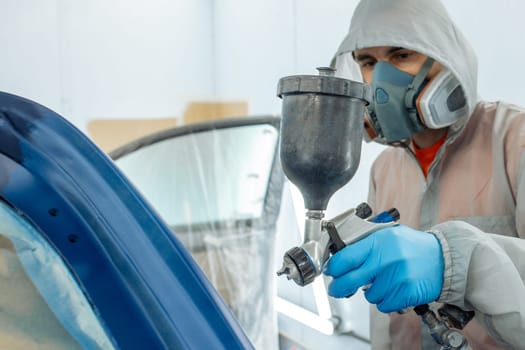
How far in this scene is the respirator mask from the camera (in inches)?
45.9

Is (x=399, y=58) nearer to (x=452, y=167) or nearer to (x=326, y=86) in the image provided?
(x=452, y=167)

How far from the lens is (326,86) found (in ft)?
2.34

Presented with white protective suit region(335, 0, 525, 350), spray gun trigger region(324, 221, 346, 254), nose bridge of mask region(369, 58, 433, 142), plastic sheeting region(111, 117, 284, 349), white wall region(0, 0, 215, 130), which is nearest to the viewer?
spray gun trigger region(324, 221, 346, 254)

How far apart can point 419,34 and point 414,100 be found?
15 cm

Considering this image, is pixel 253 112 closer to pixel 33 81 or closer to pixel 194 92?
pixel 194 92

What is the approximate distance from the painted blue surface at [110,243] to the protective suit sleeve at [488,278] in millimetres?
450

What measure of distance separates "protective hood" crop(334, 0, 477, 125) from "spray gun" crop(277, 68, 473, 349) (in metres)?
0.49

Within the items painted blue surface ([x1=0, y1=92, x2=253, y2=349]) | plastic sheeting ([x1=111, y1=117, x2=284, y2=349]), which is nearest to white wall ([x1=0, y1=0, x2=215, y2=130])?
plastic sheeting ([x1=111, y1=117, x2=284, y2=349])

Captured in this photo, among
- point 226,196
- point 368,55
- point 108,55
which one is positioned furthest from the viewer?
point 108,55

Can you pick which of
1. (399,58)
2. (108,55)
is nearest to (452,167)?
(399,58)

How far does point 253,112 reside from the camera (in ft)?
11.4

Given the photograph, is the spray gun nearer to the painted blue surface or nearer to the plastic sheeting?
the painted blue surface

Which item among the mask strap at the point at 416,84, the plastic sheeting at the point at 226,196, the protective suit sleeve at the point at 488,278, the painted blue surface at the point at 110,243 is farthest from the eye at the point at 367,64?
the plastic sheeting at the point at 226,196

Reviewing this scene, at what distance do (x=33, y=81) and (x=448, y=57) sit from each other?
2.71 m
